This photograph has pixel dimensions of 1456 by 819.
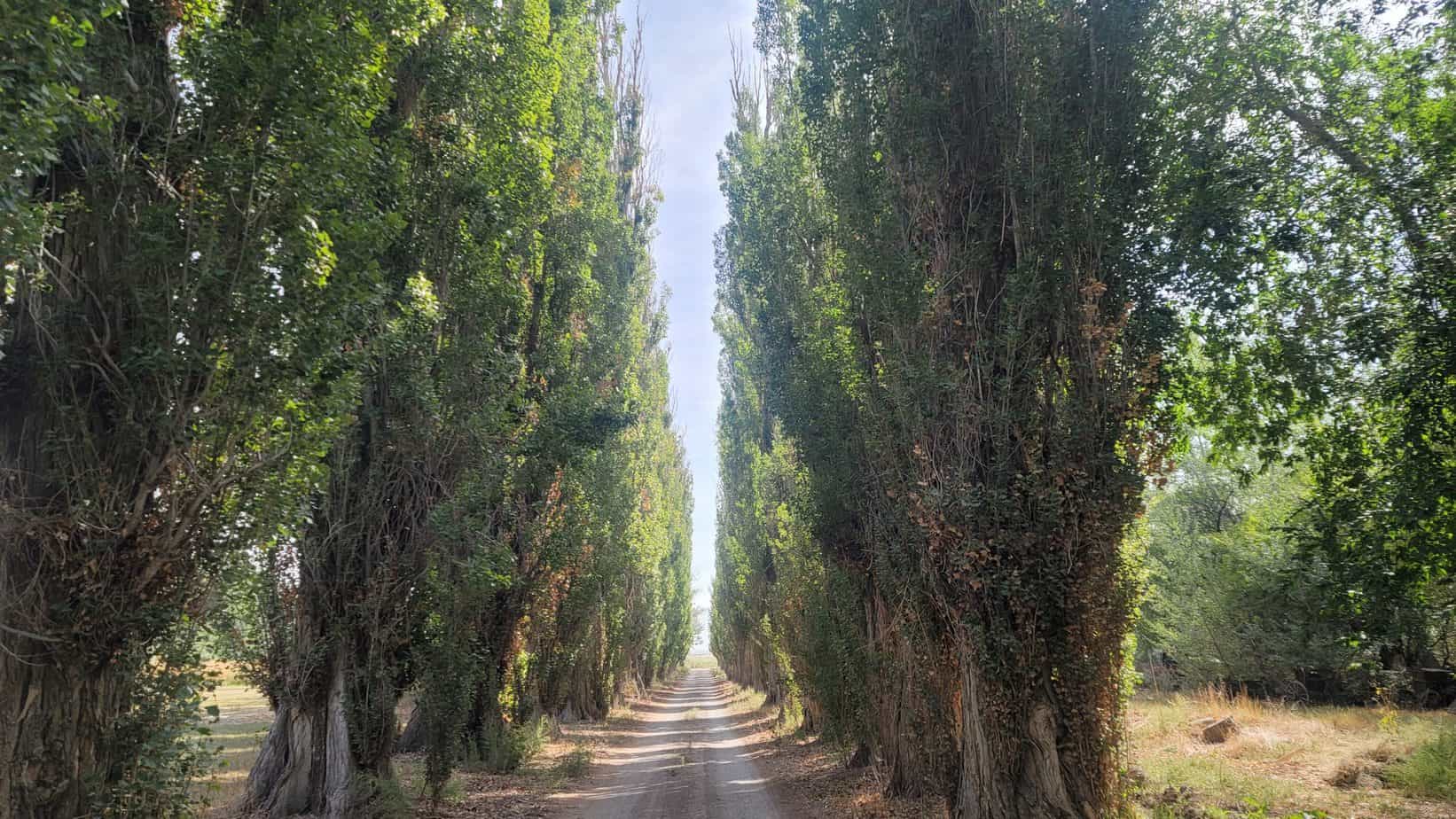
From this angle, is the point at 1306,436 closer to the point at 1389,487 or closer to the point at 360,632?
the point at 1389,487

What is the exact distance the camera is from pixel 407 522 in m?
8.94

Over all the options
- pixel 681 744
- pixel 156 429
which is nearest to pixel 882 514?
pixel 156 429

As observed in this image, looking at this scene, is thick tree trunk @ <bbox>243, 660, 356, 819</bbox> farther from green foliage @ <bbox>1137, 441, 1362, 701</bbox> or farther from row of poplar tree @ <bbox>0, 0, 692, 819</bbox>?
green foliage @ <bbox>1137, 441, 1362, 701</bbox>

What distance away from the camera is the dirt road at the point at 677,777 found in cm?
1036

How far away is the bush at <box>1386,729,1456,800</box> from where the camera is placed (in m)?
8.59

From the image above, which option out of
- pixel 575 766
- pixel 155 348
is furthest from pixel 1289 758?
pixel 155 348

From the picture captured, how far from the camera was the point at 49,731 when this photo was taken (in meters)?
4.83

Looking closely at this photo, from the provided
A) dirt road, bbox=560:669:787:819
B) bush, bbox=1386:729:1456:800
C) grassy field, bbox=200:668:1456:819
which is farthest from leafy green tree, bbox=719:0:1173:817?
bush, bbox=1386:729:1456:800

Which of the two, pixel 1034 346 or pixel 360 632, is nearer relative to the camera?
pixel 1034 346

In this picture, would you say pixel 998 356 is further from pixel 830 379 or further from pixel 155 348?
pixel 155 348

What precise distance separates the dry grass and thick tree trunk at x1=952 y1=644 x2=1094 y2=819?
256cm

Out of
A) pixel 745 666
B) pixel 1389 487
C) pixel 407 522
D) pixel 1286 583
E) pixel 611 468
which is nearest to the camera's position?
pixel 1389 487

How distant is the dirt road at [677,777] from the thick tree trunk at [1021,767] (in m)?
3.63

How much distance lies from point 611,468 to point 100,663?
13.5 metres
